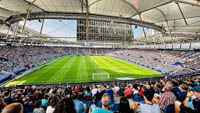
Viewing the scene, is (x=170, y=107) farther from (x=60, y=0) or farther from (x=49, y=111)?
(x=60, y=0)

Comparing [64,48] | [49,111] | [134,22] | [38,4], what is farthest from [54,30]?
[64,48]

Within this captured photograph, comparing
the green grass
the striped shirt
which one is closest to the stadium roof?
the green grass

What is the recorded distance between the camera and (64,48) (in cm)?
5862

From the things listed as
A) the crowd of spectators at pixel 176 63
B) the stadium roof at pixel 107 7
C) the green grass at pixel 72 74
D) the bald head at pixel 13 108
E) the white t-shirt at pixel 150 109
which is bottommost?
the green grass at pixel 72 74

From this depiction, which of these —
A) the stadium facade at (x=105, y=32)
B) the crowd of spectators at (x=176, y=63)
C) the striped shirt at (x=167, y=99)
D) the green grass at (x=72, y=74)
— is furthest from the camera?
the stadium facade at (x=105, y=32)

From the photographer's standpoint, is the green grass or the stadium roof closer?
the stadium roof

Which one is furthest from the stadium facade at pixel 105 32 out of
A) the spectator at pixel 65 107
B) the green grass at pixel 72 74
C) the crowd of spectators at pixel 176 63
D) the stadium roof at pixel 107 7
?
the spectator at pixel 65 107

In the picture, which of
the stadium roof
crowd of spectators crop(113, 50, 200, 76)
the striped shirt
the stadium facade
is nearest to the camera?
the striped shirt

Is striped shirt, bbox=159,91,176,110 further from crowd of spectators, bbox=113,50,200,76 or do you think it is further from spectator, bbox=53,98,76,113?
crowd of spectators, bbox=113,50,200,76

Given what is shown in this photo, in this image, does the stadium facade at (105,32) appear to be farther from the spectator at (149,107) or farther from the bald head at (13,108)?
the bald head at (13,108)

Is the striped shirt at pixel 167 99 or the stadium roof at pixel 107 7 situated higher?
the stadium roof at pixel 107 7

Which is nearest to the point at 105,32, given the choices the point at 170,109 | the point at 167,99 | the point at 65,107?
the point at 167,99

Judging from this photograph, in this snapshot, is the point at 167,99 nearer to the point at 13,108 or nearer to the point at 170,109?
the point at 170,109

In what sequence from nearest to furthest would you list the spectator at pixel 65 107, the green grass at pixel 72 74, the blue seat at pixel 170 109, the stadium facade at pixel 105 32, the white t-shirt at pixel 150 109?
the spectator at pixel 65 107 → the white t-shirt at pixel 150 109 → the blue seat at pixel 170 109 → the green grass at pixel 72 74 → the stadium facade at pixel 105 32
